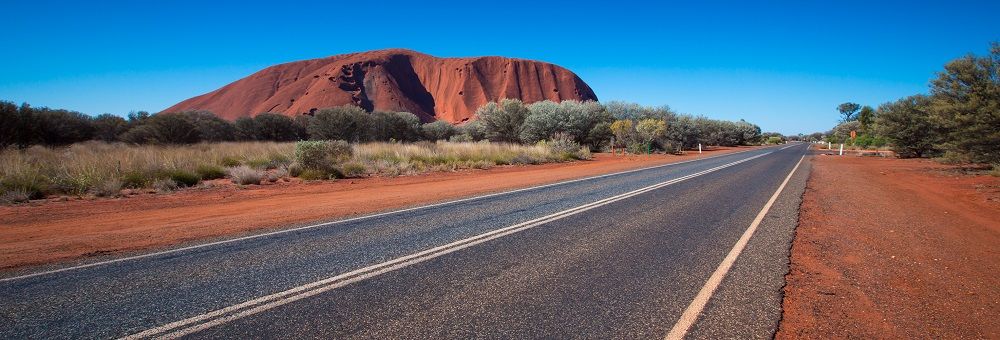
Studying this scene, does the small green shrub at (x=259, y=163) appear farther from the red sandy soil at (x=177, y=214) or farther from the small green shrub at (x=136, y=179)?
the small green shrub at (x=136, y=179)

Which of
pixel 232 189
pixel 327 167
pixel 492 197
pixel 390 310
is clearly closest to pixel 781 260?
pixel 390 310

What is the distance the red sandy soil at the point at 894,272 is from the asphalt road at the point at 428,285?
12.9 inches

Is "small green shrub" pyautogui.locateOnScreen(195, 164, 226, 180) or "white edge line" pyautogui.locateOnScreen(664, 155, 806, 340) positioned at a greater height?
"small green shrub" pyautogui.locateOnScreen(195, 164, 226, 180)

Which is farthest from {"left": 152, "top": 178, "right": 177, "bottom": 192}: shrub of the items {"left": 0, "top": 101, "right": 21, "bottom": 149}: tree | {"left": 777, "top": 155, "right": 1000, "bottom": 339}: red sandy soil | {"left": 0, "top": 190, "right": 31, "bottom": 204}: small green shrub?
{"left": 0, "top": 101, "right": 21, "bottom": 149}: tree

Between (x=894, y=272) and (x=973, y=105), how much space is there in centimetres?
1516

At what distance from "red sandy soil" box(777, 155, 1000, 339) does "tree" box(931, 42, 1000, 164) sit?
712cm

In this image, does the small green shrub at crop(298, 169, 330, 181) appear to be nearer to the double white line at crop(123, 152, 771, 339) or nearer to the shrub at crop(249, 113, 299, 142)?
the double white line at crop(123, 152, 771, 339)

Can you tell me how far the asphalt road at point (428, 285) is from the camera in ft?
9.97

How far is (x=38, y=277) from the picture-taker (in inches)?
161

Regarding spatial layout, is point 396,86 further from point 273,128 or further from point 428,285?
point 428,285

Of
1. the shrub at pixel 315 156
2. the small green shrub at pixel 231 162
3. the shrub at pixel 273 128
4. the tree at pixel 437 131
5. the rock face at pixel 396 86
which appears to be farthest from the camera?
the rock face at pixel 396 86

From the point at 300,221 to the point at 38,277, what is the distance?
3140 millimetres

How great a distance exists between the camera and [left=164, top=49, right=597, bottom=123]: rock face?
329 feet

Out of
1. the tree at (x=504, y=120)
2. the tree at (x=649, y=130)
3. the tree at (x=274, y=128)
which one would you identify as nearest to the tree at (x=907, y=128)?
the tree at (x=649, y=130)
